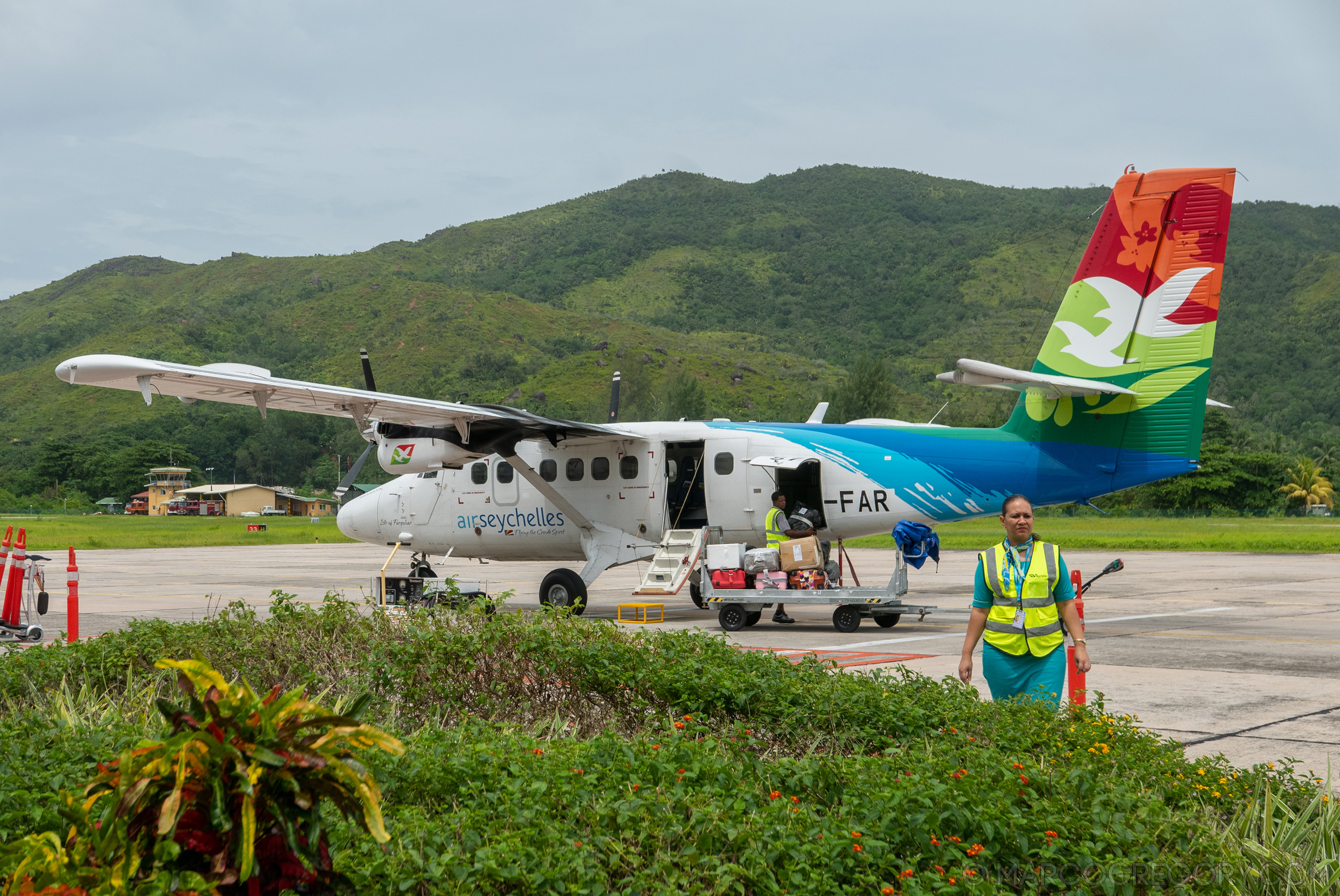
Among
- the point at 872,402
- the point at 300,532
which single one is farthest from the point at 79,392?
the point at 872,402

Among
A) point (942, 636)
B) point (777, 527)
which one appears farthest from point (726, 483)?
point (942, 636)

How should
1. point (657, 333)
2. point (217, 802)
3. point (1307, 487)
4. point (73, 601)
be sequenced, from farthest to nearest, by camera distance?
point (657, 333)
point (1307, 487)
point (73, 601)
point (217, 802)

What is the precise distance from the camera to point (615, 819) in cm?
397

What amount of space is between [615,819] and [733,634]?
1188 cm

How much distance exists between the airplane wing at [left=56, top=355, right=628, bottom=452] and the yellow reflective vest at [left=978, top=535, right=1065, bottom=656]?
10.0m

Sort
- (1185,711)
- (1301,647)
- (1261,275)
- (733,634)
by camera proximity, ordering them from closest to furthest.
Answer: (1185,711)
(1301,647)
(733,634)
(1261,275)

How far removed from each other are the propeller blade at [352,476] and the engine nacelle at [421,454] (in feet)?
3.80

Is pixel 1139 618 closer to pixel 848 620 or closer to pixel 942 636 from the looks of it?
pixel 942 636

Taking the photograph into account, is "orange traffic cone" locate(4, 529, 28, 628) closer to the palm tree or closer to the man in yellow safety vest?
the man in yellow safety vest

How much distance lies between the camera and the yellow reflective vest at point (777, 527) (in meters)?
16.4

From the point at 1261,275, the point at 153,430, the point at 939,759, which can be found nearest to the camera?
the point at 939,759

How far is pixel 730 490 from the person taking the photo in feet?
58.3

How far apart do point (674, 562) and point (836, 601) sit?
9.98ft

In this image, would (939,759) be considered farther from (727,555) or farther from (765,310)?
(765,310)
